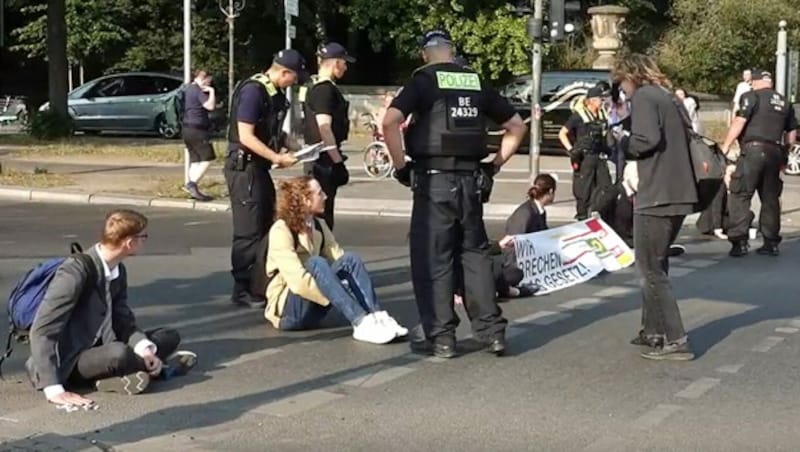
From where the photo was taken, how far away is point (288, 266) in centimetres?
827

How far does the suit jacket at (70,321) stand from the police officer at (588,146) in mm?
8021

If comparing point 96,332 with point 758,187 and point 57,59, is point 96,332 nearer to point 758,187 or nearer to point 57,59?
point 758,187

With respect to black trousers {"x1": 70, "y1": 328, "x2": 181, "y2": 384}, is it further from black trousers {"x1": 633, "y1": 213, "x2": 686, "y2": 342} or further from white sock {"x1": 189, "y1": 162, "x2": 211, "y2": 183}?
white sock {"x1": 189, "y1": 162, "x2": 211, "y2": 183}

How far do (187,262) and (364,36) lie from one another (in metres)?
29.0

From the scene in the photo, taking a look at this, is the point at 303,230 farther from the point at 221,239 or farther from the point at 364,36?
the point at 364,36

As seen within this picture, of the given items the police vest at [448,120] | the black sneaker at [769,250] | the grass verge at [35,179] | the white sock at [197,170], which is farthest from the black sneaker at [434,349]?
the grass verge at [35,179]

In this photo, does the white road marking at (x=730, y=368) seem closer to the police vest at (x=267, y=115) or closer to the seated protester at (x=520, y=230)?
the seated protester at (x=520, y=230)

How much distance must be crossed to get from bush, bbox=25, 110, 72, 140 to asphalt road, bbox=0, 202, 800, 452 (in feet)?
56.0

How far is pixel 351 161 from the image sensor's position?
24.7m

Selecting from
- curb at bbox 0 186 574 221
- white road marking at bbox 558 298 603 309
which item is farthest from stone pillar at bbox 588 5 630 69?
white road marking at bbox 558 298 603 309

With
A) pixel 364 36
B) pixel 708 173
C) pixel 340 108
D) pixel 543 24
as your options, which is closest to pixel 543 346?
pixel 708 173

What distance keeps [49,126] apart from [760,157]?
59.6 feet

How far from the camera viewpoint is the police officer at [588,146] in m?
14.2

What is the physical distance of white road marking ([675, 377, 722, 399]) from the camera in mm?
6867
